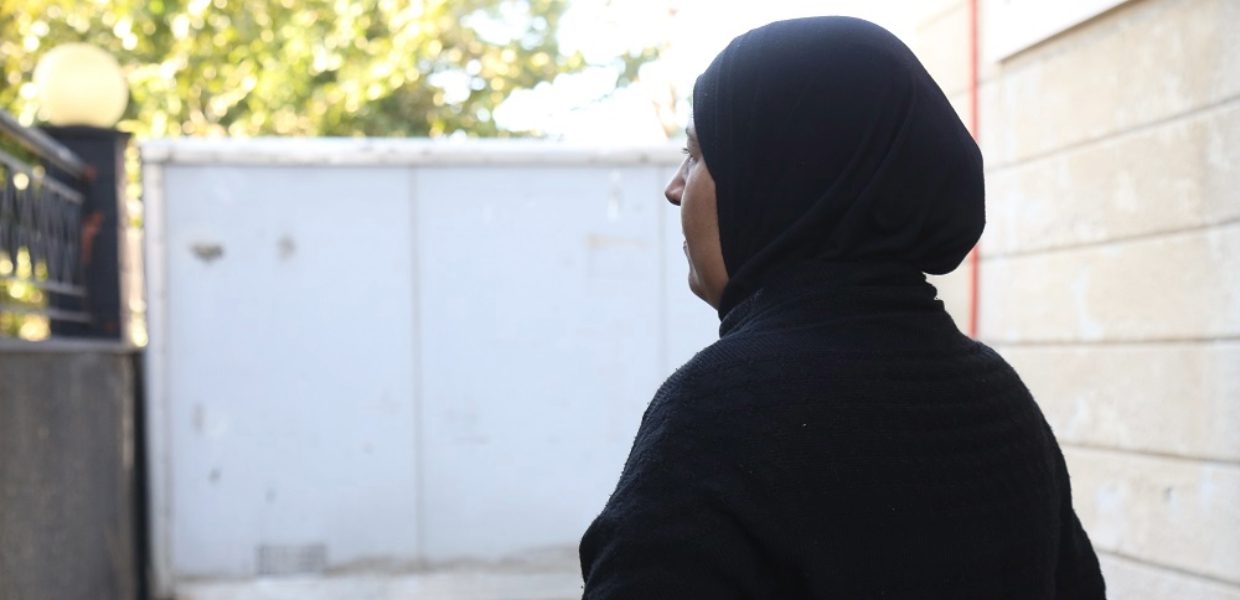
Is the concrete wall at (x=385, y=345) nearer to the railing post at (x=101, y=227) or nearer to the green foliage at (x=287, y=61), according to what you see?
the railing post at (x=101, y=227)

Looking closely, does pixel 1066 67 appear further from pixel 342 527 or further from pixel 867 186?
pixel 342 527

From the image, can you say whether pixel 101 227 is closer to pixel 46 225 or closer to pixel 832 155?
pixel 46 225

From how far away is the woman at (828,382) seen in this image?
1.14m

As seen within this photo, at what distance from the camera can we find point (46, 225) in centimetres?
575

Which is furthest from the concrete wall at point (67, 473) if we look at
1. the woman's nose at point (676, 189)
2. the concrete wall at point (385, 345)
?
the woman's nose at point (676, 189)

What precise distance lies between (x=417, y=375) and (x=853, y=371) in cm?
615

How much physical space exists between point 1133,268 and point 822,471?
7.52 ft

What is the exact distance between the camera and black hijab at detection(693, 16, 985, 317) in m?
1.24

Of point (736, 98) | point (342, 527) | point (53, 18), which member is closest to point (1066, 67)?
point (736, 98)

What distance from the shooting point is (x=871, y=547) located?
3.85ft

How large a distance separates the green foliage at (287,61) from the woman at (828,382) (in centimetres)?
1165

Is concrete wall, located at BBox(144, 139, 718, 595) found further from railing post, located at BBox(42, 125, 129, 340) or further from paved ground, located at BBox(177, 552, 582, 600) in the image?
railing post, located at BBox(42, 125, 129, 340)

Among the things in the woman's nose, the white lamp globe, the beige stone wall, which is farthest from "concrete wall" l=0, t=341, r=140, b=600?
the woman's nose

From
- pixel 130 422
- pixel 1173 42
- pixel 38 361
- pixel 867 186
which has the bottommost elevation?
pixel 130 422
